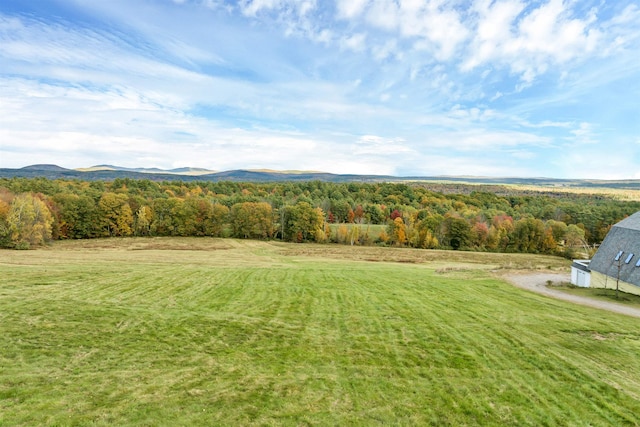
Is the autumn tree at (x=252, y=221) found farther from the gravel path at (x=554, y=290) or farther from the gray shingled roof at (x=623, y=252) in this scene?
the gray shingled roof at (x=623, y=252)

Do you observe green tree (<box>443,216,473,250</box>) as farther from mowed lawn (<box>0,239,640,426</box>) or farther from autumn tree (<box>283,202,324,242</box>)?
mowed lawn (<box>0,239,640,426</box>)

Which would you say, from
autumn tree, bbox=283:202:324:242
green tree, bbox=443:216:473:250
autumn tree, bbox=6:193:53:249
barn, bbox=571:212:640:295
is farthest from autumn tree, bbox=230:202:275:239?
barn, bbox=571:212:640:295

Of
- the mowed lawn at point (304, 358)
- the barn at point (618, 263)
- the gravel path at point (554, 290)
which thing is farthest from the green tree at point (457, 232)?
the mowed lawn at point (304, 358)

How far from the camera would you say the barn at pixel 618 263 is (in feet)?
82.8

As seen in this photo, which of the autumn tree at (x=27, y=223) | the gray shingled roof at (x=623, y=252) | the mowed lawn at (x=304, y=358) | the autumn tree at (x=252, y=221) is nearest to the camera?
the mowed lawn at (x=304, y=358)

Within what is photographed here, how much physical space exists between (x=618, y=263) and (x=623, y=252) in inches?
44.6

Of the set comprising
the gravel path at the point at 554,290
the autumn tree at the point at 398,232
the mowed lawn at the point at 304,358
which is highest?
the mowed lawn at the point at 304,358

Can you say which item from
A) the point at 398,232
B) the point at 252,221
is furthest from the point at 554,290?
the point at 252,221

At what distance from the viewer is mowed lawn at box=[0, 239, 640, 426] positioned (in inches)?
346

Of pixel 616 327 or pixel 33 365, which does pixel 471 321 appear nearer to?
pixel 616 327

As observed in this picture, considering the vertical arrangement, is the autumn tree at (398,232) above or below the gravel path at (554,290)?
below

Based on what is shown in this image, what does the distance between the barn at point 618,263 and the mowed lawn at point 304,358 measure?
24.0 feet

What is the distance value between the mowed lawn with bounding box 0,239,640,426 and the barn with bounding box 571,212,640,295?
24.0ft

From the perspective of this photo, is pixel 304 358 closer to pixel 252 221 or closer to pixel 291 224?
pixel 252 221
